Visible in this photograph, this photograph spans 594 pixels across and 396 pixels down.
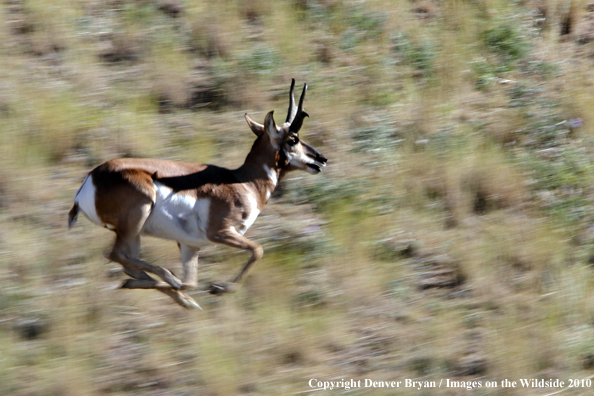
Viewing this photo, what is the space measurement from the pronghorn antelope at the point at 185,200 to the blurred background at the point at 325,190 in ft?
1.81

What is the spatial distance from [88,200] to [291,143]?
6.42 ft

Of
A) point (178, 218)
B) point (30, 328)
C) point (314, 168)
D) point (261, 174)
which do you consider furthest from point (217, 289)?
point (30, 328)

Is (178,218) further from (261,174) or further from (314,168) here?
(314,168)

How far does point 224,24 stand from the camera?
10.9m

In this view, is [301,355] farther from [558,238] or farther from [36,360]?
[558,238]

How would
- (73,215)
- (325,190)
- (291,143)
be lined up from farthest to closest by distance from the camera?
1. (325,190)
2. (291,143)
3. (73,215)

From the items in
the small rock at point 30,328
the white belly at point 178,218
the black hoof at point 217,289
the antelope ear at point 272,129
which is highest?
the antelope ear at point 272,129

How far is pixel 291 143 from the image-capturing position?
7117 millimetres

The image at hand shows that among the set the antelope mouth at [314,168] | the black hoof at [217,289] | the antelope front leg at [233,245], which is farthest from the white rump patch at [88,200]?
the antelope mouth at [314,168]

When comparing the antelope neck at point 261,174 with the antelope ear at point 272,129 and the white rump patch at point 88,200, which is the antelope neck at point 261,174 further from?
the white rump patch at point 88,200

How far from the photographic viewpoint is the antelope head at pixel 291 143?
7.02m

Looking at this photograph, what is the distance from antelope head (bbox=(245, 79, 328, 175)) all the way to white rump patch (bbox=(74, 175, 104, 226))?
5.32ft

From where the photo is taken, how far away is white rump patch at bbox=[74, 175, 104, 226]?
6.39 metres

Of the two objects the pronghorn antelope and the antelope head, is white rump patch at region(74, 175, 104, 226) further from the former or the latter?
the antelope head
